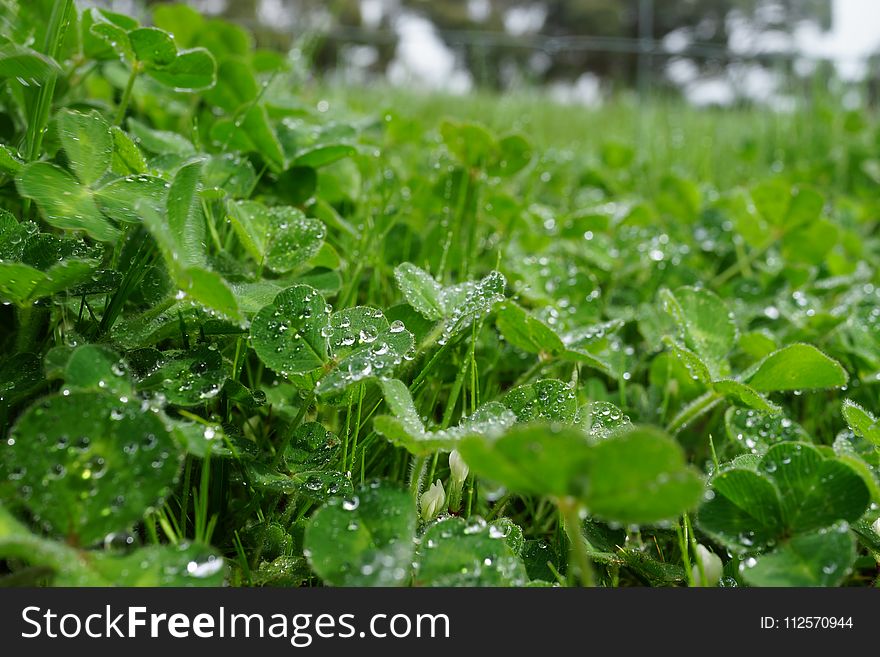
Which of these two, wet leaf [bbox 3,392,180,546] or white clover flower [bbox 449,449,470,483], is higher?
wet leaf [bbox 3,392,180,546]

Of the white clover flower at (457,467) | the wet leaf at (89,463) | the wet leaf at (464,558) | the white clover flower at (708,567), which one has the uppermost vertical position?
the wet leaf at (89,463)

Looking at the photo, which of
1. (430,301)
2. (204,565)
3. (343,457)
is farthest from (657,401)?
(204,565)

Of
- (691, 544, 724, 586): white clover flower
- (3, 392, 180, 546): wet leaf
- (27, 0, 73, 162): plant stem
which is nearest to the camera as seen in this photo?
(3, 392, 180, 546): wet leaf

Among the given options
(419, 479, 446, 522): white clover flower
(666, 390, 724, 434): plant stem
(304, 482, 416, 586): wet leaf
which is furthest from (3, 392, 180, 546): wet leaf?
(666, 390, 724, 434): plant stem

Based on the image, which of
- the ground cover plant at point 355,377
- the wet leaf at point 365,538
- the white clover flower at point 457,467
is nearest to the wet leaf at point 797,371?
the ground cover plant at point 355,377

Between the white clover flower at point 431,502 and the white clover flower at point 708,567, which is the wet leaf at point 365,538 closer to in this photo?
the white clover flower at point 431,502

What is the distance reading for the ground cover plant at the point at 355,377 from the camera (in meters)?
0.54

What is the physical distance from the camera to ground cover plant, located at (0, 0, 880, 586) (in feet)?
1.77

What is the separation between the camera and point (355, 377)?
0.67 metres

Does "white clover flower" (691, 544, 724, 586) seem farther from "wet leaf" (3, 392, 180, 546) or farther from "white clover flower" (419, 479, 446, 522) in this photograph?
"wet leaf" (3, 392, 180, 546)

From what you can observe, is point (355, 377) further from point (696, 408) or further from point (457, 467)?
point (696, 408)

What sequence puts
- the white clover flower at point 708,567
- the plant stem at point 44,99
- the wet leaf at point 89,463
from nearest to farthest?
the wet leaf at point 89,463
the white clover flower at point 708,567
the plant stem at point 44,99

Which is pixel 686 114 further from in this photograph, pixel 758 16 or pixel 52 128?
pixel 758 16

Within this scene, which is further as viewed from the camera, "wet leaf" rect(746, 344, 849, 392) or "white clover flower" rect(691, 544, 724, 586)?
"wet leaf" rect(746, 344, 849, 392)
